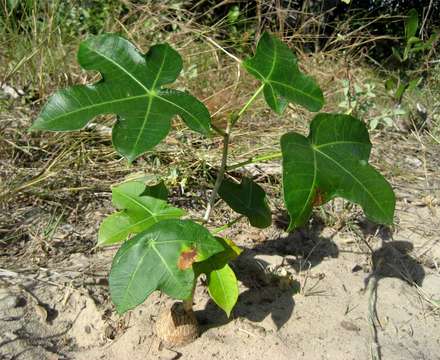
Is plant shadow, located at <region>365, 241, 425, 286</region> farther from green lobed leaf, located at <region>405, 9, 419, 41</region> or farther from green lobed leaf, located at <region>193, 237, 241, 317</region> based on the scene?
green lobed leaf, located at <region>405, 9, 419, 41</region>

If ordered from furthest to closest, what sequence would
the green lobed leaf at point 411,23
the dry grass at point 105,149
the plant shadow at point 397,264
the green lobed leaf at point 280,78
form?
the green lobed leaf at point 411,23 < the dry grass at point 105,149 < the plant shadow at point 397,264 < the green lobed leaf at point 280,78

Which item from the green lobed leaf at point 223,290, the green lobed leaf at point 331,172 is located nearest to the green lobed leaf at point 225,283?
the green lobed leaf at point 223,290

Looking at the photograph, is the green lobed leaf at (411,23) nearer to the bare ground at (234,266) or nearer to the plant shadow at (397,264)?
the bare ground at (234,266)

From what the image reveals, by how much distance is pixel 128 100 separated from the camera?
3.35 feet

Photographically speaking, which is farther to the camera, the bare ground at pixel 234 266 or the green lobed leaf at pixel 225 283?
the bare ground at pixel 234 266

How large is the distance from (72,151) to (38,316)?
76 cm

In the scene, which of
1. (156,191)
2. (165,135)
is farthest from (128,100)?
(156,191)

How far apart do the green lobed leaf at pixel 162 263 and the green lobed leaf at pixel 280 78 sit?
13.4 inches

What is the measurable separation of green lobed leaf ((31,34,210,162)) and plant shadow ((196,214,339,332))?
0.64 metres

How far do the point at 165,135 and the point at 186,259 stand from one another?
0.25 meters

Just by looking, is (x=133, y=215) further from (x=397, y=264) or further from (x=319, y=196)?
(x=397, y=264)

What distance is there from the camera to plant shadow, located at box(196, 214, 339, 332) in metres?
1.41

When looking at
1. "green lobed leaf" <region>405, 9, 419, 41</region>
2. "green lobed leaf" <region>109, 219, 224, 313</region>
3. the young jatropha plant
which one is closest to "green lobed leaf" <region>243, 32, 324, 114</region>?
the young jatropha plant

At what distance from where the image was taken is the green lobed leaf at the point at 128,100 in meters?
0.95
